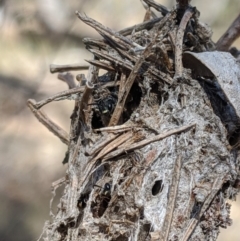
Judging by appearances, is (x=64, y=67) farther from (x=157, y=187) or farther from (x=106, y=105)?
(x=157, y=187)

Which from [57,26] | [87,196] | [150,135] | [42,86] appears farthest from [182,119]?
[57,26]

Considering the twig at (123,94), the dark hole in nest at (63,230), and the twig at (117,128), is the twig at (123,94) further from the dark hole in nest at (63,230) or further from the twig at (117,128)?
the dark hole in nest at (63,230)

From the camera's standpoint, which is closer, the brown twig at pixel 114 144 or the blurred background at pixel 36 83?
the brown twig at pixel 114 144

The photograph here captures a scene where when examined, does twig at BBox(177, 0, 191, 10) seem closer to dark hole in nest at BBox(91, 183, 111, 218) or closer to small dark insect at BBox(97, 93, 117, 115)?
small dark insect at BBox(97, 93, 117, 115)

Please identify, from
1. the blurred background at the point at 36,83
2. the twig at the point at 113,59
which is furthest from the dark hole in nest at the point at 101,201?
the blurred background at the point at 36,83

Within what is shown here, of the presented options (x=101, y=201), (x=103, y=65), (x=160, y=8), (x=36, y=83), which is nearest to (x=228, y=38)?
(x=160, y=8)

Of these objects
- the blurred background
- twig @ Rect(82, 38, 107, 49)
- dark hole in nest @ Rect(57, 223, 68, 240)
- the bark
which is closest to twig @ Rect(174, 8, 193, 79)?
the bark

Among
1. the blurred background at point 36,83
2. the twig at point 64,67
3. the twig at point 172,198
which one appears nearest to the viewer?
the twig at point 172,198
